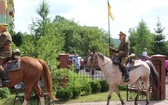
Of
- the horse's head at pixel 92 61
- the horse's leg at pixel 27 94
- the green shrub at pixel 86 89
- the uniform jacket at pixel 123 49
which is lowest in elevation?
the green shrub at pixel 86 89

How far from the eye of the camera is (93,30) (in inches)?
2813

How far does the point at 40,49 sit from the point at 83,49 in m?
50.7

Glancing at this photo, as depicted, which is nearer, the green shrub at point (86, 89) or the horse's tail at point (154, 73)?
the horse's tail at point (154, 73)

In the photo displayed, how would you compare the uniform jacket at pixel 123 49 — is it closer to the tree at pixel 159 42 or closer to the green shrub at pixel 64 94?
the green shrub at pixel 64 94

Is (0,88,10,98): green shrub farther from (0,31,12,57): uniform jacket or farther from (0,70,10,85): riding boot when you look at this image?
(0,31,12,57): uniform jacket

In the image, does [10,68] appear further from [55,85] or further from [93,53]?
[55,85]

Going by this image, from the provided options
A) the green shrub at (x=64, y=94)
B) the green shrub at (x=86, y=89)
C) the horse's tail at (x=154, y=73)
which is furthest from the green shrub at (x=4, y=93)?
the horse's tail at (x=154, y=73)

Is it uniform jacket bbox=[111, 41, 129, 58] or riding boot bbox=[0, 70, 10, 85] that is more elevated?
uniform jacket bbox=[111, 41, 129, 58]

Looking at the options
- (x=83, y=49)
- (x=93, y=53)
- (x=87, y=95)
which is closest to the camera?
(x=93, y=53)

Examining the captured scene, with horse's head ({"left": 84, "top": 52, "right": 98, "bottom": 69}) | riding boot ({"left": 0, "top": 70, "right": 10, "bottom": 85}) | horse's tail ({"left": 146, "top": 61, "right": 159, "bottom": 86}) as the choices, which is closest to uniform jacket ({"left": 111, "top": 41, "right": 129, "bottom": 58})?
horse's head ({"left": 84, "top": 52, "right": 98, "bottom": 69})

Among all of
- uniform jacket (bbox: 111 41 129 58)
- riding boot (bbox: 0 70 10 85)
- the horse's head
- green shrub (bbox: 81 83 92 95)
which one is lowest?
green shrub (bbox: 81 83 92 95)

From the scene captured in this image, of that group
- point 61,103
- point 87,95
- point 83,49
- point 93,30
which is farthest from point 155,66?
point 93,30

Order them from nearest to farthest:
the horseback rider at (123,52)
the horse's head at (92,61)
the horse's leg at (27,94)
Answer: the horse's leg at (27,94) < the horse's head at (92,61) < the horseback rider at (123,52)

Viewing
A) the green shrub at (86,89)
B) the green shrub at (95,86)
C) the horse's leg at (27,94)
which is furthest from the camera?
the green shrub at (95,86)
